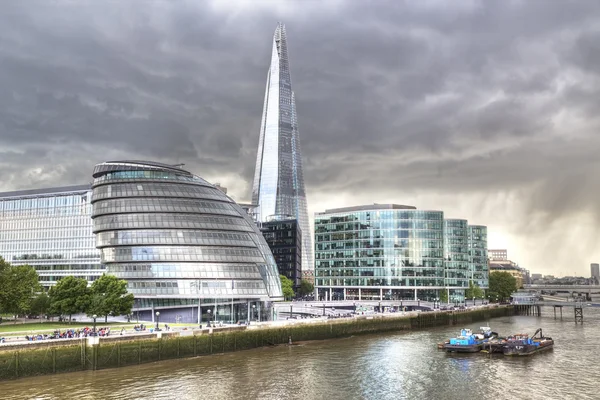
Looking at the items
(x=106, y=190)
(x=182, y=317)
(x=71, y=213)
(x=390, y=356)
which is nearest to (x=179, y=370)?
(x=390, y=356)

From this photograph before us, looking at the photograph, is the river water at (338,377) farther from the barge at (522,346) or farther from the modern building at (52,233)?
the modern building at (52,233)

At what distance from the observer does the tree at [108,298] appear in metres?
82.6

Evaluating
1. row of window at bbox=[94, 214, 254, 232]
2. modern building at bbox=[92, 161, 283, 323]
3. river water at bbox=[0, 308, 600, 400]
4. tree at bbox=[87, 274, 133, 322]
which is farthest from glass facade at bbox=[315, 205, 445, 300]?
tree at bbox=[87, 274, 133, 322]

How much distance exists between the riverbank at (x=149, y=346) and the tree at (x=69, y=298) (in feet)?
70.6

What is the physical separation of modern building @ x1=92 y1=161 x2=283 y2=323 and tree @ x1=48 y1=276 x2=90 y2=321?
17.3 m

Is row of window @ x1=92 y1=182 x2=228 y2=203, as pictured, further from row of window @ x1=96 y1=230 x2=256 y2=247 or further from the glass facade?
the glass facade

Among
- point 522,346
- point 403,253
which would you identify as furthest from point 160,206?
point 403,253

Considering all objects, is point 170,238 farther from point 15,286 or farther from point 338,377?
point 338,377

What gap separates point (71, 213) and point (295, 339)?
2877 inches

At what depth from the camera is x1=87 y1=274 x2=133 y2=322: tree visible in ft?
271

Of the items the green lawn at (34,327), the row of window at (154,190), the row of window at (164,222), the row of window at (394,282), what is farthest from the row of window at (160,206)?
the row of window at (394,282)

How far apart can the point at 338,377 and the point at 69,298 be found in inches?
1745

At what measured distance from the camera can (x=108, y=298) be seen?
274 ft

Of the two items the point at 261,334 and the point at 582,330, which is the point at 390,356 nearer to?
the point at 261,334
